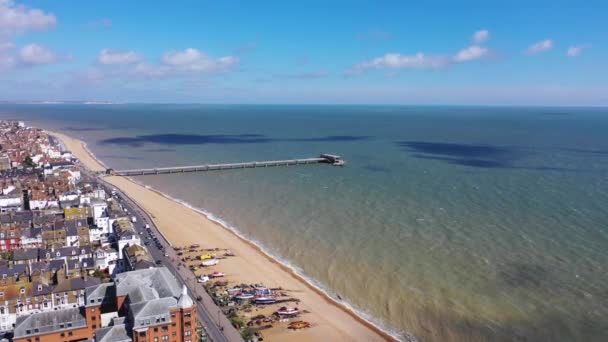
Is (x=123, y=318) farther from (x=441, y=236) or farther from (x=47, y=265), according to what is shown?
(x=441, y=236)

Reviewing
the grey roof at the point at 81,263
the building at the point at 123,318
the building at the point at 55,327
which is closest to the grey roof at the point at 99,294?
the building at the point at 123,318

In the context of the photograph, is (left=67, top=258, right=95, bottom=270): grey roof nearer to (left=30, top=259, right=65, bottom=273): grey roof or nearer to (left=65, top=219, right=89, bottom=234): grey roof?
(left=30, top=259, right=65, bottom=273): grey roof

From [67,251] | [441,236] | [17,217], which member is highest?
[17,217]

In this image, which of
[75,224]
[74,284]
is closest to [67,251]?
[75,224]

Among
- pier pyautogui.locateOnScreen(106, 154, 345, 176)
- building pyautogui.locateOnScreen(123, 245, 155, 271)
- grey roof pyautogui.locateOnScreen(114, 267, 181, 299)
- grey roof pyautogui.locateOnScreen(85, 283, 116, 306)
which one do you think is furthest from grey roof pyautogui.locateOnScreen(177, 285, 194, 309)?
pier pyautogui.locateOnScreen(106, 154, 345, 176)

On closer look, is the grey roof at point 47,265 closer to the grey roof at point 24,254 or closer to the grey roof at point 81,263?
the grey roof at point 81,263

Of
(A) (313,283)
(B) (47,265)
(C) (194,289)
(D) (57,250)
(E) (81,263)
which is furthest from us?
(A) (313,283)

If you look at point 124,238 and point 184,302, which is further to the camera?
point 124,238
